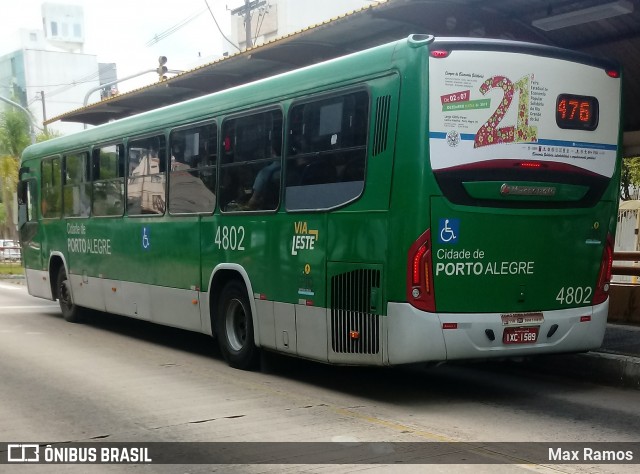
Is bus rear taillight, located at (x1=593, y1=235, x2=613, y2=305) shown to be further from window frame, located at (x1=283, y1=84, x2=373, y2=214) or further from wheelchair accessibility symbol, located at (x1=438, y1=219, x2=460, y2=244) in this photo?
window frame, located at (x1=283, y1=84, x2=373, y2=214)

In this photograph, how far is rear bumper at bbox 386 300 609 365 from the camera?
7598 mm

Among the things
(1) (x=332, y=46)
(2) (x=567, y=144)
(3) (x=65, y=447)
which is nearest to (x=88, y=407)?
(3) (x=65, y=447)

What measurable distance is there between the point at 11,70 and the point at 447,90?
86460mm

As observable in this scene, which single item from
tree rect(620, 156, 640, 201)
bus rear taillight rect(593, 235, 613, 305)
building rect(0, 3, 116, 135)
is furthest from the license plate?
building rect(0, 3, 116, 135)

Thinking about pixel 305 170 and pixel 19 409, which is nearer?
pixel 19 409

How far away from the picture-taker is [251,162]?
32.1 ft

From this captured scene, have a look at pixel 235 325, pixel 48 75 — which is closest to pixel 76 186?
pixel 235 325

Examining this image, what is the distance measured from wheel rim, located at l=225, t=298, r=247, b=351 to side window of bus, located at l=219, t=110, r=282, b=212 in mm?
1178

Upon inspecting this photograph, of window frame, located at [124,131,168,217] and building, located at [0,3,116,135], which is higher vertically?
building, located at [0,3,116,135]

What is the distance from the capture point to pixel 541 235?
818cm

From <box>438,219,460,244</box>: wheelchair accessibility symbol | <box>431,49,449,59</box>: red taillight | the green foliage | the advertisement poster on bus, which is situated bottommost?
<box>438,219,460,244</box>: wheelchair accessibility symbol

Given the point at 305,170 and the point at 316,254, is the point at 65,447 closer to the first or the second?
the point at 316,254

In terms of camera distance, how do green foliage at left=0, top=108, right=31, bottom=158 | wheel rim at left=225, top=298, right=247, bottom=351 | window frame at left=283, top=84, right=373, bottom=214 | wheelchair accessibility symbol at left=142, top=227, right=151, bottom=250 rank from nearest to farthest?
window frame at left=283, top=84, right=373, bottom=214
wheel rim at left=225, top=298, right=247, bottom=351
wheelchair accessibility symbol at left=142, top=227, right=151, bottom=250
green foliage at left=0, top=108, right=31, bottom=158

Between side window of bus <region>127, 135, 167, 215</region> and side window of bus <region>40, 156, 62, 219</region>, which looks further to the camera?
side window of bus <region>40, 156, 62, 219</region>
